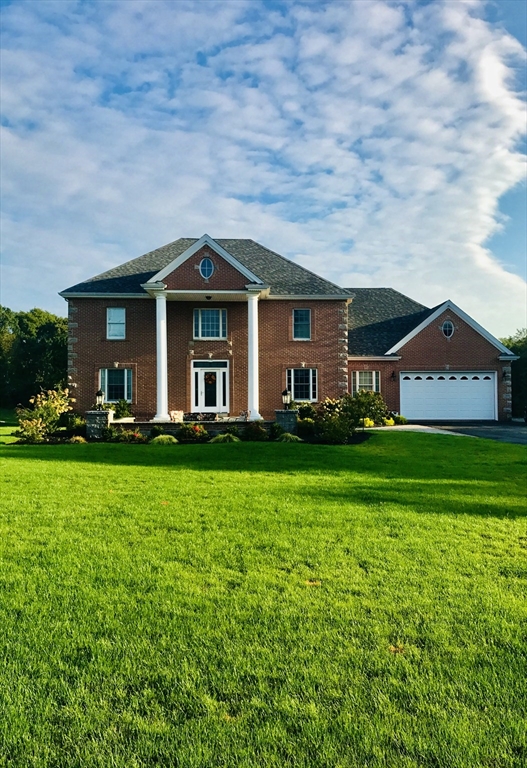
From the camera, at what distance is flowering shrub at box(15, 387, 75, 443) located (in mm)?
18594

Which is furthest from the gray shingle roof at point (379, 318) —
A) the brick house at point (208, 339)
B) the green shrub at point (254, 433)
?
the green shrub at point (254, 433)

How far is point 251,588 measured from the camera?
14.1 ft

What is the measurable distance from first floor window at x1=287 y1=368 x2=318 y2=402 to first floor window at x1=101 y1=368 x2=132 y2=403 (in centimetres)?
838

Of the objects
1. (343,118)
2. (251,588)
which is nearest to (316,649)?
(251,588)

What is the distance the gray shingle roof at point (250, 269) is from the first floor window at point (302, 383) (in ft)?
13.6

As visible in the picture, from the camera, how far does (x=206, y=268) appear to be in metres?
23.4

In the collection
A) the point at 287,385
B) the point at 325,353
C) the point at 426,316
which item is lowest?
the point at 287,385

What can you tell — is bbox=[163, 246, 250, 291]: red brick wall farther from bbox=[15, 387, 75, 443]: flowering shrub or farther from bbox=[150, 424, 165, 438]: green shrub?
bbox=[15, 387, 75, 443]: flowering shrub

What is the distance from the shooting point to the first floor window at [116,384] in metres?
24.6

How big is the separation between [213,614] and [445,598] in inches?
79.0

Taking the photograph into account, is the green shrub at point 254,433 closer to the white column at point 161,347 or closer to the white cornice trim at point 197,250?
the white column at point 161,347

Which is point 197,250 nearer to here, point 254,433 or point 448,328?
point 254,433

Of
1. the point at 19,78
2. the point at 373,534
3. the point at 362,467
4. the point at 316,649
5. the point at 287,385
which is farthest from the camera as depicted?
the point at 287,385

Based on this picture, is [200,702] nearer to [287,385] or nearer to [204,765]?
[204,765]
